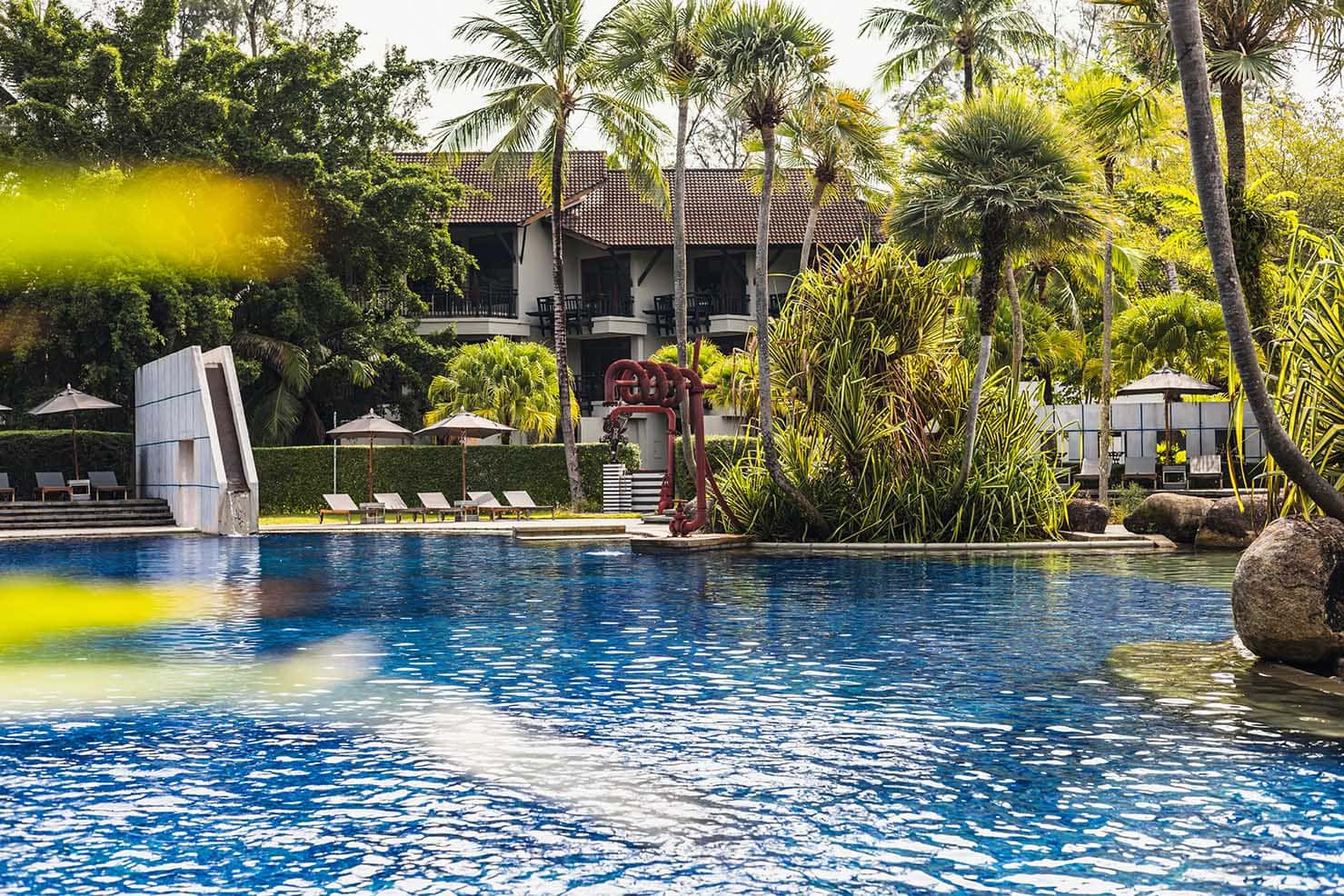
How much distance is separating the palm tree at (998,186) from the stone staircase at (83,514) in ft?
64.7

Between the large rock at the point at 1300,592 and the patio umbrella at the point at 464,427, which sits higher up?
the patio umbrella at the point at 464,427

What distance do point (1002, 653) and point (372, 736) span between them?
5.30 m

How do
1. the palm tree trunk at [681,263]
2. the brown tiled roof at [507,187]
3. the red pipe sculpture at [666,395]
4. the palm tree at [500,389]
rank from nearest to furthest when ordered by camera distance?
the red pipe sculpture at [666,395] < the palm tree trunk at [681,263] < the palm tree at [500,389] < the brown tiled roof at [507,187]

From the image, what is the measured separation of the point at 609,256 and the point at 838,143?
2593cm

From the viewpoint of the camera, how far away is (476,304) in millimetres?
46844

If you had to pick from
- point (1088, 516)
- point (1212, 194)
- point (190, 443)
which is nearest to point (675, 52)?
point (1088, 516)

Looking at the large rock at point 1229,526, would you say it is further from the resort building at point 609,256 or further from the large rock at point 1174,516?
the resort building at point 609,256

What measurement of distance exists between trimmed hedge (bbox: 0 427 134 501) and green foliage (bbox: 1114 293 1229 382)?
25.2 metres

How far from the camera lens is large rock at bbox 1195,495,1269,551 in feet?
68.1

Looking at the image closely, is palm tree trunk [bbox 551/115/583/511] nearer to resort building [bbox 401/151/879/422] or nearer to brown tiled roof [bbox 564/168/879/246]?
resort building [bbox 401/151/879/422]

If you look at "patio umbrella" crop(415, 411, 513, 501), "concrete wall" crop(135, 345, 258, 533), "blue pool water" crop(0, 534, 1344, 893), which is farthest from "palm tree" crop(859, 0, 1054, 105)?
"blue pool water" crop(0, 534, 1344, 893)

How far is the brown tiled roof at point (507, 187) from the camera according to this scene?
45.9 m

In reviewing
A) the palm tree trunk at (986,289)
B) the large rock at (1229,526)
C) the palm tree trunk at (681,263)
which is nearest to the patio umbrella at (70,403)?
the palm tree trunk at (681,263)

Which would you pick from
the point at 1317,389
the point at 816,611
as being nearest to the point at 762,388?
the point at 816,611
